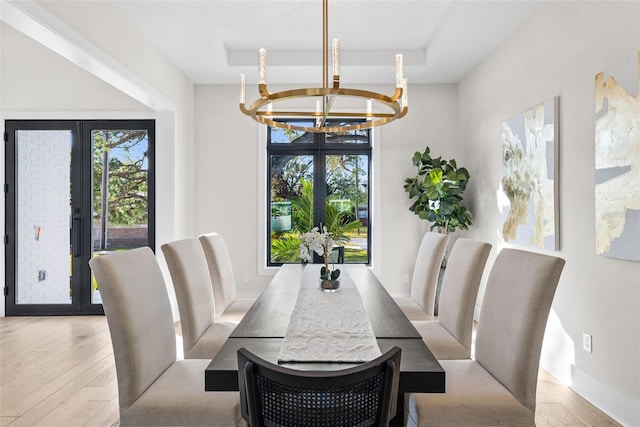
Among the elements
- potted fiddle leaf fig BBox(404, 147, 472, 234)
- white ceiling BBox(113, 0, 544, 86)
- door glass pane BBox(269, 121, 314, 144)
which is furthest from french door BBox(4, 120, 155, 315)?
potted fiddle leaf fig BBox(404, 147, 472, 234)

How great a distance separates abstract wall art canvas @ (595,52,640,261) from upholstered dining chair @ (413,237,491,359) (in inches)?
28.3

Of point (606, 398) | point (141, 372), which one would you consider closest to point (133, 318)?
point (141, 372)

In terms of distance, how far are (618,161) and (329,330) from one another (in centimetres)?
185

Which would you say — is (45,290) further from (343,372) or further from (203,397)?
(343,372)

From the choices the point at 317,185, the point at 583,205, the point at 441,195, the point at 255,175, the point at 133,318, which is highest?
the point at 255,175

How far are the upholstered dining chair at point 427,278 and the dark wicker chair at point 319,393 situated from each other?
179cm

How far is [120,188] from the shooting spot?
450 cm

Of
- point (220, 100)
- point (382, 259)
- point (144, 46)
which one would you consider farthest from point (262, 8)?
point (382, 259)

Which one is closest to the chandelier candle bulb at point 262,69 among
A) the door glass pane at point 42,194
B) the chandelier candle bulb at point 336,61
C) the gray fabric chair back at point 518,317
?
the chandelier candle bulb at point 336,61

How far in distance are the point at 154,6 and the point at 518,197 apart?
10.8ft

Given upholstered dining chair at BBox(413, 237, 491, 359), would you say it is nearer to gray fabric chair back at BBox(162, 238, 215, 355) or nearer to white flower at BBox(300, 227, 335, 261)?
white flower at BBox(300, 227, 335, 261)

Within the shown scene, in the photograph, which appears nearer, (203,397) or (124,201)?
(203,397)

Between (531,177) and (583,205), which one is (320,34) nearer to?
(531,177)

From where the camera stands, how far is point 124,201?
4.49m
